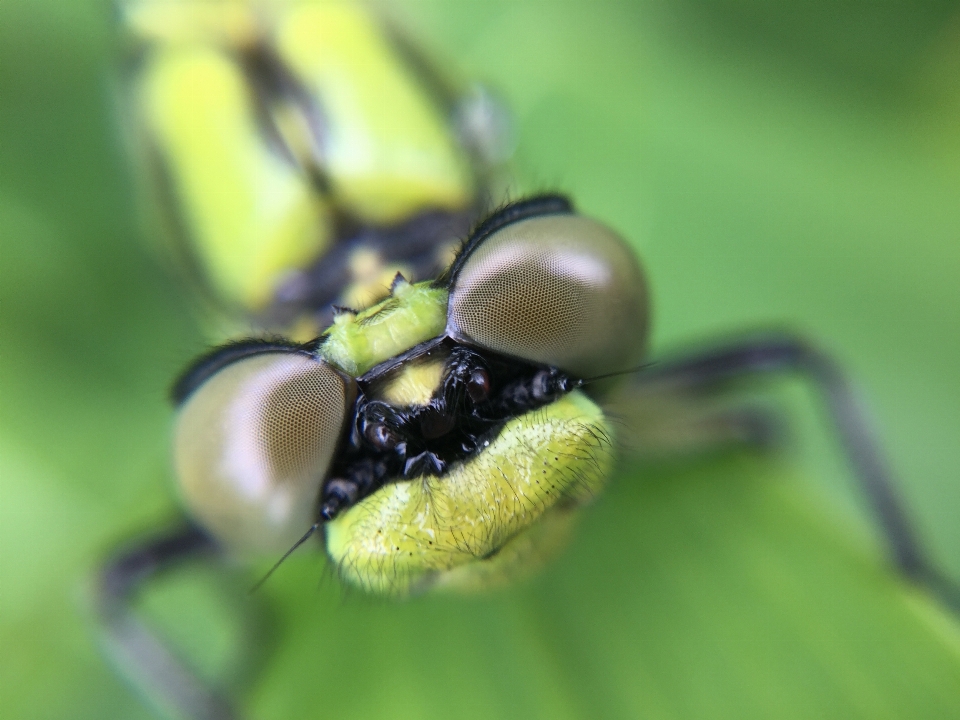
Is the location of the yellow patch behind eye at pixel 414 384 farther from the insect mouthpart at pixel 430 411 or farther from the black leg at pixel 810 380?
the black leg at pixel 810 380

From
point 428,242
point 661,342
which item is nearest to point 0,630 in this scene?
point 428,242

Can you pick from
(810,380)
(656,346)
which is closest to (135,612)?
(656,346)

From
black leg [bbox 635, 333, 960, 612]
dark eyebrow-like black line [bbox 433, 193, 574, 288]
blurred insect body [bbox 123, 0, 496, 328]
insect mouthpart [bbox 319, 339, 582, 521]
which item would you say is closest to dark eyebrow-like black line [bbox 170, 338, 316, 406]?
insect mouthpart [bbox 319, 339, 582, 521]

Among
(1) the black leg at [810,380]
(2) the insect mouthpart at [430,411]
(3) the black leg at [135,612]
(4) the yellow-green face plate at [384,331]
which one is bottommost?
(1) the black leg at [810,380]

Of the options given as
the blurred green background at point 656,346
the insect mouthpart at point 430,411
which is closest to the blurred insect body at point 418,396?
the insect mouthpart at point 430,411

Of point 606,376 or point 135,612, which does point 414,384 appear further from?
point 135,612
